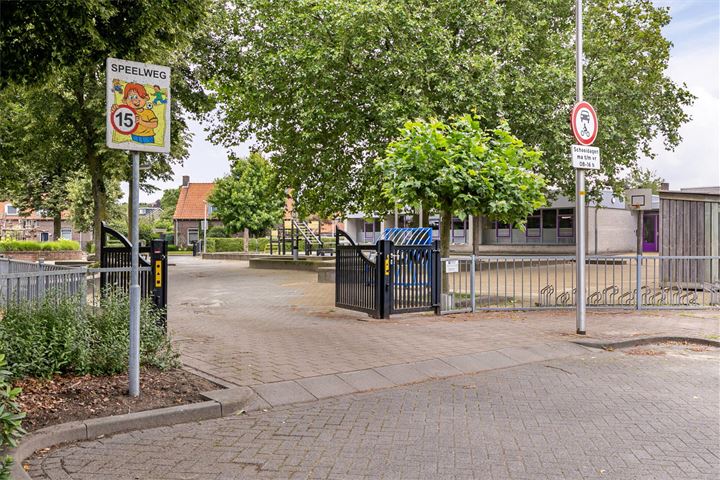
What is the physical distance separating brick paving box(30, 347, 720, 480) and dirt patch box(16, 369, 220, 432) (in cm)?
40

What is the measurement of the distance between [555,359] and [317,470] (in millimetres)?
4848

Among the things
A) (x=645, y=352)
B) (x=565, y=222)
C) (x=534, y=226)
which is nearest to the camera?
(x=645, y=352)

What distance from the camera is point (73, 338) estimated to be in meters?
5.66

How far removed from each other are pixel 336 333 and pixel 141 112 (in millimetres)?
4853

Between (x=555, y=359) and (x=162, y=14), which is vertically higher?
(x=162, y=14)

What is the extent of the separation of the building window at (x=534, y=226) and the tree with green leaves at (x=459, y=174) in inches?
1182

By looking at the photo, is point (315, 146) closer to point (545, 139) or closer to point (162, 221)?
point (545, 139)

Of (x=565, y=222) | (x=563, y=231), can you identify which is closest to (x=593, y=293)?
(x=565, y=222)

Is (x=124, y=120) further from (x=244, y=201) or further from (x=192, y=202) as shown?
(x=192, y=202)

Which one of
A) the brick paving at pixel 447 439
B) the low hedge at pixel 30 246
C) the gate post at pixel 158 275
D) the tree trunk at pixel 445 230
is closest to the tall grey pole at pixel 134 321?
the brick paving at pixel 447 439

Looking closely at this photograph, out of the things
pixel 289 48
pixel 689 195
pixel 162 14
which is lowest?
pixel 689 195

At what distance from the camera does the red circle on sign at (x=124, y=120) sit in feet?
17.2

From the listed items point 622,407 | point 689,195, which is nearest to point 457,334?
point 622,407

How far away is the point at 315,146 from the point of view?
20.4m
